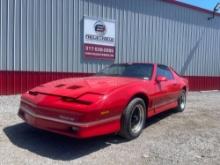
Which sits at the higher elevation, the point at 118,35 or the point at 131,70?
the point at 118,35

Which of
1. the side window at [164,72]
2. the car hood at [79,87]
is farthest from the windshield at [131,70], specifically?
the car hood at [79,87]

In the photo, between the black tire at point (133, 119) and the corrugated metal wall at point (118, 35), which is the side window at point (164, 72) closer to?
the black tire at point (133, 119)

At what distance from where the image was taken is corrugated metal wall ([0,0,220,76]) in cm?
951

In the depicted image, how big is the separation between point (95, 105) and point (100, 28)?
7.71 metres

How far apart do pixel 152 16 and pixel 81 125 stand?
1038cm

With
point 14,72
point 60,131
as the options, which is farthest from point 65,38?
point 60,131

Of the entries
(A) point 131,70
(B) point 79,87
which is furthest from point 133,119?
(A) point 131,70

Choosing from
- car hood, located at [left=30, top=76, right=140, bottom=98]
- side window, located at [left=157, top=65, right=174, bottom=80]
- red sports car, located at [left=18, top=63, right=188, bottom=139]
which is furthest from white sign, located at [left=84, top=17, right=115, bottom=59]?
car hood, located at [left=30, top=76, right=140, bottom=98]

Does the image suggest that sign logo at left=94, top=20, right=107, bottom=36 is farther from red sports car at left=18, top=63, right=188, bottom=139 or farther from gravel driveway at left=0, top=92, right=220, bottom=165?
gravel driveway at left=0, top=92, right=220, bottom=165

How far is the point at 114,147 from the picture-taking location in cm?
482

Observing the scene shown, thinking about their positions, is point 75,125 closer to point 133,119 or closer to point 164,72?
point 133,119

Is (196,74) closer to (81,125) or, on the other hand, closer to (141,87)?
(141,87)

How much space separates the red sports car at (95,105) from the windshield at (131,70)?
0.07ft

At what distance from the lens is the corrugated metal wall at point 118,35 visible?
31.2 ft
